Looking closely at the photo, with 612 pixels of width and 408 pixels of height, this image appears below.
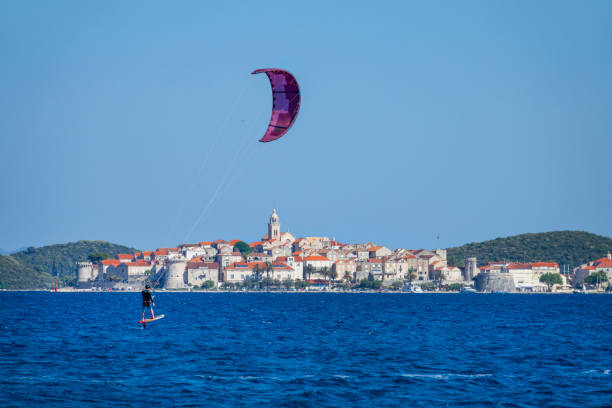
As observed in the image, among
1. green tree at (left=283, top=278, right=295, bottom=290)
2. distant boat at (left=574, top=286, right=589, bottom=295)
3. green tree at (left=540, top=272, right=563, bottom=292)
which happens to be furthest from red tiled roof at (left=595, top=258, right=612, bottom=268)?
green tree at (left=283, top=278, right=295, bottom=290)

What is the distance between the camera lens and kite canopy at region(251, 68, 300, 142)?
3253cm

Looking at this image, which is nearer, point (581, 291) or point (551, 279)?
point (551, 279)

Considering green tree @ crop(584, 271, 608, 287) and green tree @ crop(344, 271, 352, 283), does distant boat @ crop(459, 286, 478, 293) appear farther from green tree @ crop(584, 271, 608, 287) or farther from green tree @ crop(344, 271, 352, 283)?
green tree @ crop(584, 271, 608, 287)

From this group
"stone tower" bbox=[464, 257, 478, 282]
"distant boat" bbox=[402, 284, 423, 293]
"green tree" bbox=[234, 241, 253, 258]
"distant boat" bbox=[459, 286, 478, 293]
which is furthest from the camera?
"green tree" bbox=[234, 241, 253, 258]

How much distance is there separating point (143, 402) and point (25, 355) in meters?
13.1

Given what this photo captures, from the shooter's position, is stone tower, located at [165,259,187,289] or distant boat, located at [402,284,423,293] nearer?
distant boat, located at [402,284,423,293]

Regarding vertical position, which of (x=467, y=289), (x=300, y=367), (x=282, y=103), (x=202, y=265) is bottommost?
(x=300, y=367)

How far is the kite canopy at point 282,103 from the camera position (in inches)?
1281

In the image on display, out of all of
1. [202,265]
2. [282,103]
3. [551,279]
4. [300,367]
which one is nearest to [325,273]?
[202,265]

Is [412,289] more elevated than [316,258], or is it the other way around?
[316,258]

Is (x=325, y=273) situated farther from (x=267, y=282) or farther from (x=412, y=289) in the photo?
(x=412, y=289)

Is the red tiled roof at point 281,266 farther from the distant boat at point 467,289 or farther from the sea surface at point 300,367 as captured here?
the sea surface at point 300,367

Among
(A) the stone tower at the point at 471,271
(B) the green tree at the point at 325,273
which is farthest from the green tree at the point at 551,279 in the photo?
(B) the green tree at the point at 325,273

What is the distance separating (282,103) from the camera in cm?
3306
